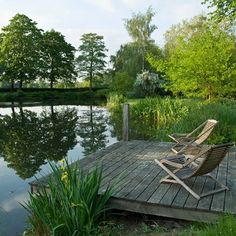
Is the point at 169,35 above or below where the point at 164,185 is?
above

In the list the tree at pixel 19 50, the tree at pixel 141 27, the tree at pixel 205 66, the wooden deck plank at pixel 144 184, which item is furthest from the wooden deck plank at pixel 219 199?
the tree at pixel 19 50

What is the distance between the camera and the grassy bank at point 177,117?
9070 mm

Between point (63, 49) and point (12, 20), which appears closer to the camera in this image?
point (12, 20)

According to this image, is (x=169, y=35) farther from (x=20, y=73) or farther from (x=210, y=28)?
(x=210, y=28)

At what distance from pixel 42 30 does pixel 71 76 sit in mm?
8069

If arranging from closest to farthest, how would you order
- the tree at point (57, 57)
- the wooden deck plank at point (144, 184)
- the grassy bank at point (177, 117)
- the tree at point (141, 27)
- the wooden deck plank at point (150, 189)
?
the wooden deck plank at point (150, 189)
the wooden deck plank at point (144, 184)
the grassy bank at point (177, 117)
the tree at point (141, 27)
the tree at point (57, 57)

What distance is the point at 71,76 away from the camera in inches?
2016

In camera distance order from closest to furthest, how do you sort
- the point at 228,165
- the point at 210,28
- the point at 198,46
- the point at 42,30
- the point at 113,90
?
the point at 228,165 → the point at 198,46 → the point at 210,28 → the point at 113,90 → the point at 42,30

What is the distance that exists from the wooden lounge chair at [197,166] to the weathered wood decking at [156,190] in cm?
11

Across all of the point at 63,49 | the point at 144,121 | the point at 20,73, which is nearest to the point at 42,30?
the point at 63,49

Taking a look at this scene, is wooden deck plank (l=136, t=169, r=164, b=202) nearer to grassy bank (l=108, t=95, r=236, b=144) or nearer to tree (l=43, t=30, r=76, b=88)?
grassy bank (l=108, t=95, r=236, b=144)

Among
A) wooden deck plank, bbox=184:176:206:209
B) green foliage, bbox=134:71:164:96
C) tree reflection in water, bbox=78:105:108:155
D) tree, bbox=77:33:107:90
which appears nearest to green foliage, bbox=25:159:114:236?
wooden deck plank, bbox=184:176:206:209

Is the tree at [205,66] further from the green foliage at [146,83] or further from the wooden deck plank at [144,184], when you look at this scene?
the green foliage at [146,83]

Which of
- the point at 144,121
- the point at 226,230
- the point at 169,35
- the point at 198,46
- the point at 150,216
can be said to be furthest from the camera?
the point at 169,35
